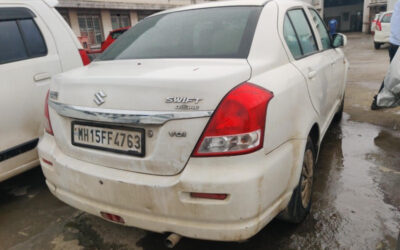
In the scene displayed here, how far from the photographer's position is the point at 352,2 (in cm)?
3253

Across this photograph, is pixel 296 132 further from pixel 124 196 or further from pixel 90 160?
pixel 90 160

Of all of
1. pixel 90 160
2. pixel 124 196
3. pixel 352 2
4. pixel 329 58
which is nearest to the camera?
pixel 124 196

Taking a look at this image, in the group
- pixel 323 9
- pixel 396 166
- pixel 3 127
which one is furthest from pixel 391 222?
pixel 323 9

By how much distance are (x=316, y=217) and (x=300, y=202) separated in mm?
391

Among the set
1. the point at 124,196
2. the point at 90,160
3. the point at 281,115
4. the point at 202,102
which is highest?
the point at 202,102

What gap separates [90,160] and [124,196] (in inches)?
12.6

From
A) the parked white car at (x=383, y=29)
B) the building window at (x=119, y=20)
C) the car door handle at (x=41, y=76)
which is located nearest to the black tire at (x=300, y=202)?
the car door handle at (x=41, y=76)

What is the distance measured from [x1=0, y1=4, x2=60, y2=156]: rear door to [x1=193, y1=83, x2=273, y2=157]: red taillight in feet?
6.11

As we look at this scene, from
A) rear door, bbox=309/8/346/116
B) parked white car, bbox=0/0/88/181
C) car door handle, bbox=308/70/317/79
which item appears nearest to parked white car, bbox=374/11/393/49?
rear door, bbox=309/8/346/116

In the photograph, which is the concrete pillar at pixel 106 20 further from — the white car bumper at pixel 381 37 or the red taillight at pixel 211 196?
the red taillight at pixel 211 196

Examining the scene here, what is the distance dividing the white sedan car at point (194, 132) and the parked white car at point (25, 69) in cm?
70

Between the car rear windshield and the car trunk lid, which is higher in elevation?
the car rear windshield

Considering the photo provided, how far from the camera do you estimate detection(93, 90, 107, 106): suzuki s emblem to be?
5.78 ft

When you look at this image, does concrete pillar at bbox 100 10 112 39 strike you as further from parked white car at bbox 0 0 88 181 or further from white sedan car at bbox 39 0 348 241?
white sedan car at bbox 39 0 348 241
